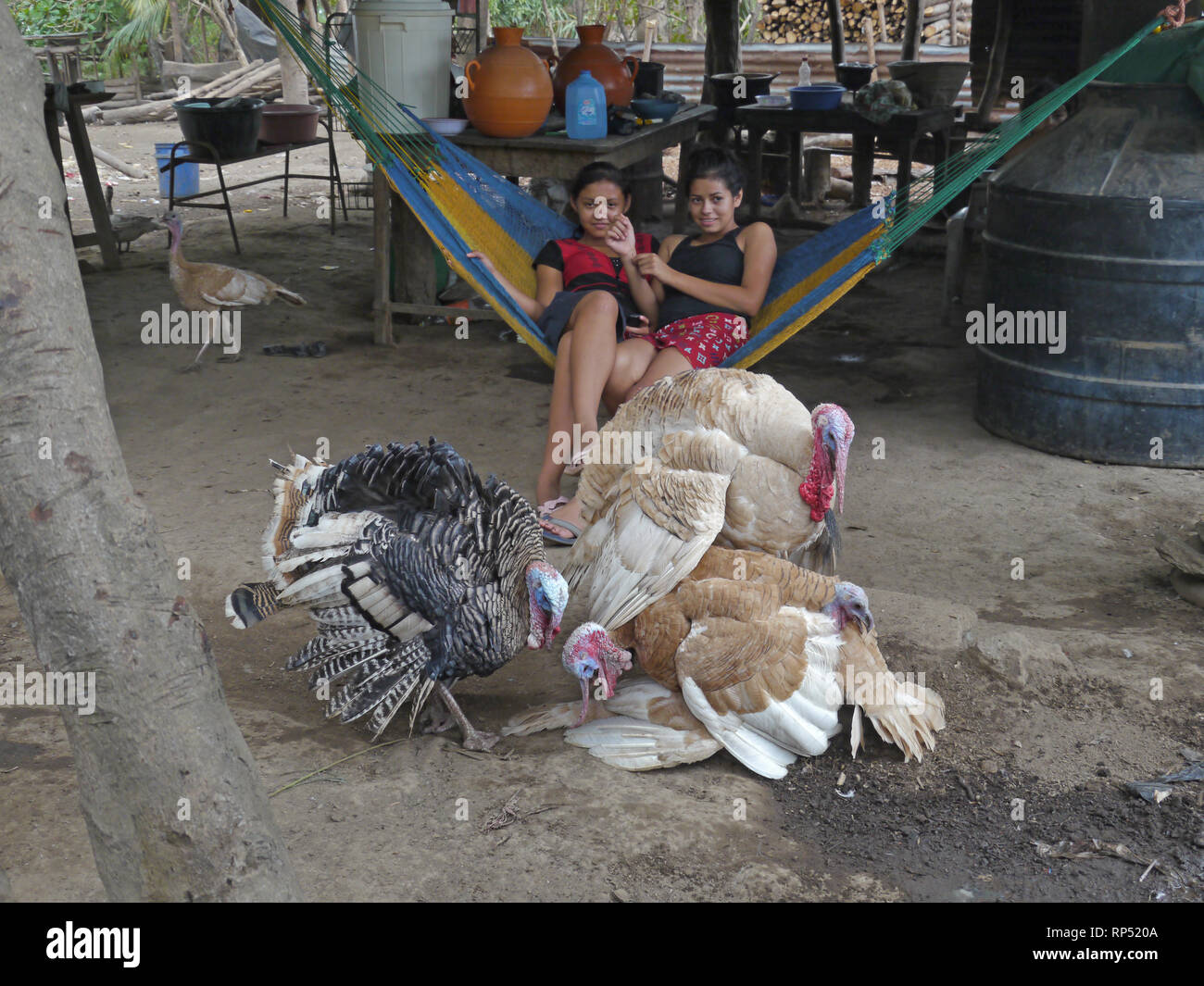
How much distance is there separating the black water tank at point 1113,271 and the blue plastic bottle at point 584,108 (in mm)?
1611

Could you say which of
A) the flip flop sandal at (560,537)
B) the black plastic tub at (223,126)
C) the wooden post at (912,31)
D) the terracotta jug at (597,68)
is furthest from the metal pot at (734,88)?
the flip flop sandal at (560,537)

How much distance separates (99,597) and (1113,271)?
333 cm

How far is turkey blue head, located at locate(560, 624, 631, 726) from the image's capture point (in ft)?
7.29

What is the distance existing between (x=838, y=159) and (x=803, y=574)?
7980 mm

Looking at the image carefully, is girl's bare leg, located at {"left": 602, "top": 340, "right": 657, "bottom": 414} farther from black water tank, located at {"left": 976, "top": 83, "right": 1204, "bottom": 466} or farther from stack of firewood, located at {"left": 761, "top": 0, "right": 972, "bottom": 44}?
stack of firewood, located at {"left": 761, "top": 0, "right": 972, "bottom": 44}

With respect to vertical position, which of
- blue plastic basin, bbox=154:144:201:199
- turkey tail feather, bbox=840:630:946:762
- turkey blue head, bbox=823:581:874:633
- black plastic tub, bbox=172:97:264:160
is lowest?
turkey tail feather, bbox=840:630:946:762

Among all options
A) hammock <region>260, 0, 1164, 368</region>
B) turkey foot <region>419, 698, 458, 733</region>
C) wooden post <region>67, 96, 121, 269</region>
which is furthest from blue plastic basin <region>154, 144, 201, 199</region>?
turkey foot <region>419, 698, 458, 733</region>

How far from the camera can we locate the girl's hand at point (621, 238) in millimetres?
3529

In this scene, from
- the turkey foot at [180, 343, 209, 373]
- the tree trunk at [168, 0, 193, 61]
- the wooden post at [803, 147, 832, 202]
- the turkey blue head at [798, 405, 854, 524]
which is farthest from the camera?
the tree trunk at [168, 0, 193, 61]

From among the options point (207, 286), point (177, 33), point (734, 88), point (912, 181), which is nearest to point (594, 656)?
point (912, 181)

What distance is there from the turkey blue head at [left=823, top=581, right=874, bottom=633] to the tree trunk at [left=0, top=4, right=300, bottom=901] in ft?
4.20

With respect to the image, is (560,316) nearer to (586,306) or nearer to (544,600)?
(586,306)

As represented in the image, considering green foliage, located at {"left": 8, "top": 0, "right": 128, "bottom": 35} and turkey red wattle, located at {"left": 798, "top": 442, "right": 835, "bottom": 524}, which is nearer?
turkey red wattle, located at {"left": 798, "top": 442, "right": 835, "bottom": 524}

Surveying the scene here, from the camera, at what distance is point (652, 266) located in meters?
3.54
